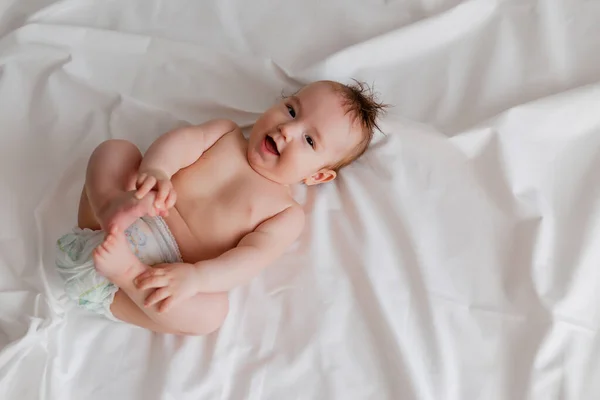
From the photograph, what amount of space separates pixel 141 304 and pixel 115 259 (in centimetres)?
11

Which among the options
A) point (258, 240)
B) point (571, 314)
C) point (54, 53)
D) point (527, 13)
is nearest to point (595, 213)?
point (571, 314)

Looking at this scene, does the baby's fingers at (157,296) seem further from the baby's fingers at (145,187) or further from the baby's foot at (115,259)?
the baby's fingers at (145,187)

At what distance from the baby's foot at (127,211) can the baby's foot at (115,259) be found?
2 centimetres

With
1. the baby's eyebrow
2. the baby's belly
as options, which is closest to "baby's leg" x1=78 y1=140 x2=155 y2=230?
the baby's belly

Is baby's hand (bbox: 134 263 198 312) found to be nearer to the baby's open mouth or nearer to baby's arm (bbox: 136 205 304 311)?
baby's arm (bbox: 136 205 304 311)

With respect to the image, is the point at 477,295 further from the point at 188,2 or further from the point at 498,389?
the point at 188,2

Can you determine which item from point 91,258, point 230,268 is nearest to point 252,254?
point 230,268

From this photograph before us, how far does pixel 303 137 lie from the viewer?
1187mm

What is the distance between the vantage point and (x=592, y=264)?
1.13 metres

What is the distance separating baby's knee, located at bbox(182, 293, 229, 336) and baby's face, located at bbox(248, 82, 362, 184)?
0.85 feet

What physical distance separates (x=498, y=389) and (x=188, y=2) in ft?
3.52

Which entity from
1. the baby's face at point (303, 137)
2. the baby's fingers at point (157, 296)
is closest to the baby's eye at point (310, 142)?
the baby's face at point (303, 137)

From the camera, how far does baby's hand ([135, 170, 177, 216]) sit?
99 cm

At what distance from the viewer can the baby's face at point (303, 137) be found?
3.86ft
